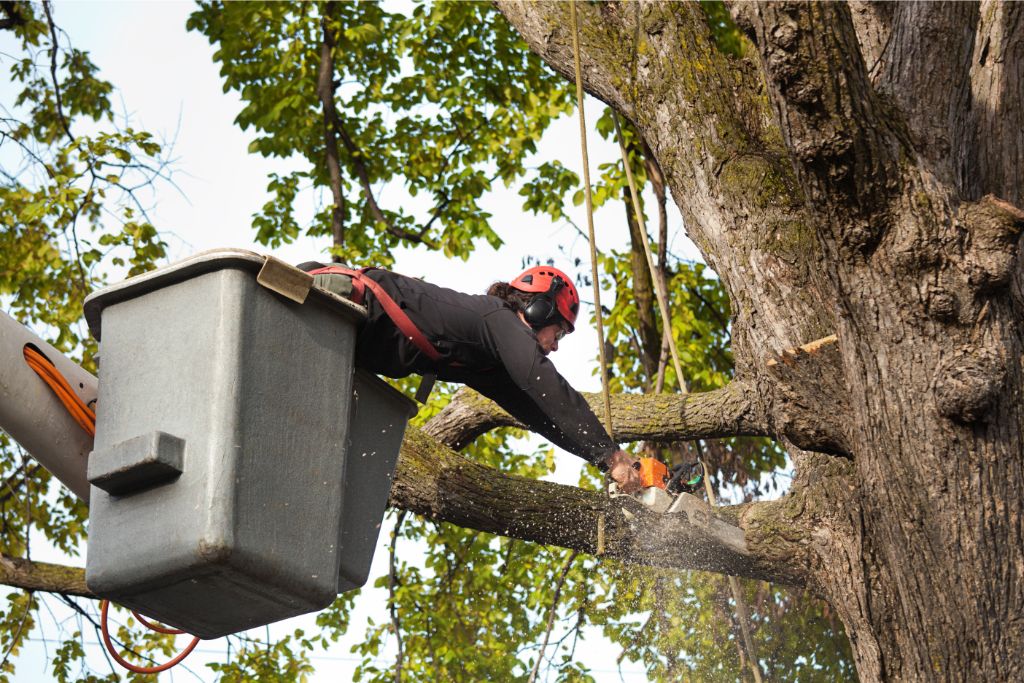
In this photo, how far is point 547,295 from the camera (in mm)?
4012

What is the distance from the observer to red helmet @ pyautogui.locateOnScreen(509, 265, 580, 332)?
3971mm

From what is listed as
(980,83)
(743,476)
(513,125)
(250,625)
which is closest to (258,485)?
(250,625)

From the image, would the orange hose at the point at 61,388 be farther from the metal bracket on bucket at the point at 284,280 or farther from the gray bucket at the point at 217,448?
the metal bracket on bucket at the point at 284,280

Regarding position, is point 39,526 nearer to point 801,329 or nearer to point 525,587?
point 525,587

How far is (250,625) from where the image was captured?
2.96 metres

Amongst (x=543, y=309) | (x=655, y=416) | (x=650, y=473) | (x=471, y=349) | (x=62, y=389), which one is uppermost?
(x=655, y=416)

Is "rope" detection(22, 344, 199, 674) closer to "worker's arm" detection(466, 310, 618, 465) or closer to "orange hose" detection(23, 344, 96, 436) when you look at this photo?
"orange hose" detection(23, 344, 96, 436)

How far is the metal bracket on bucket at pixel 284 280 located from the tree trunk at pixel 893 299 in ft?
3.83

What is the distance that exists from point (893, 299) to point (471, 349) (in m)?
1.22

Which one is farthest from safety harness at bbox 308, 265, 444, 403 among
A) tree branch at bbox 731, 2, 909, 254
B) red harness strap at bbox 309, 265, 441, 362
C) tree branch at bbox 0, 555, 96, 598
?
tree branch at bbox 0, 555, 96, 598

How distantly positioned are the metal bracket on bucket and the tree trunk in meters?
1.17

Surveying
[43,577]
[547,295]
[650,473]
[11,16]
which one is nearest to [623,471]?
[650,473]

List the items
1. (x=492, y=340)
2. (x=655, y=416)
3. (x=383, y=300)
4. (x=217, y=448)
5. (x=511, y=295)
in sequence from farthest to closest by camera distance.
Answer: (x=655, y=416)
(x=511, y=295)
(x=492, y=340)
(x=383, y=300)
(x=217, y=448)

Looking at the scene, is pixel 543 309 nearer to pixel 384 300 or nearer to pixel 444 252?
pixel 384 300
